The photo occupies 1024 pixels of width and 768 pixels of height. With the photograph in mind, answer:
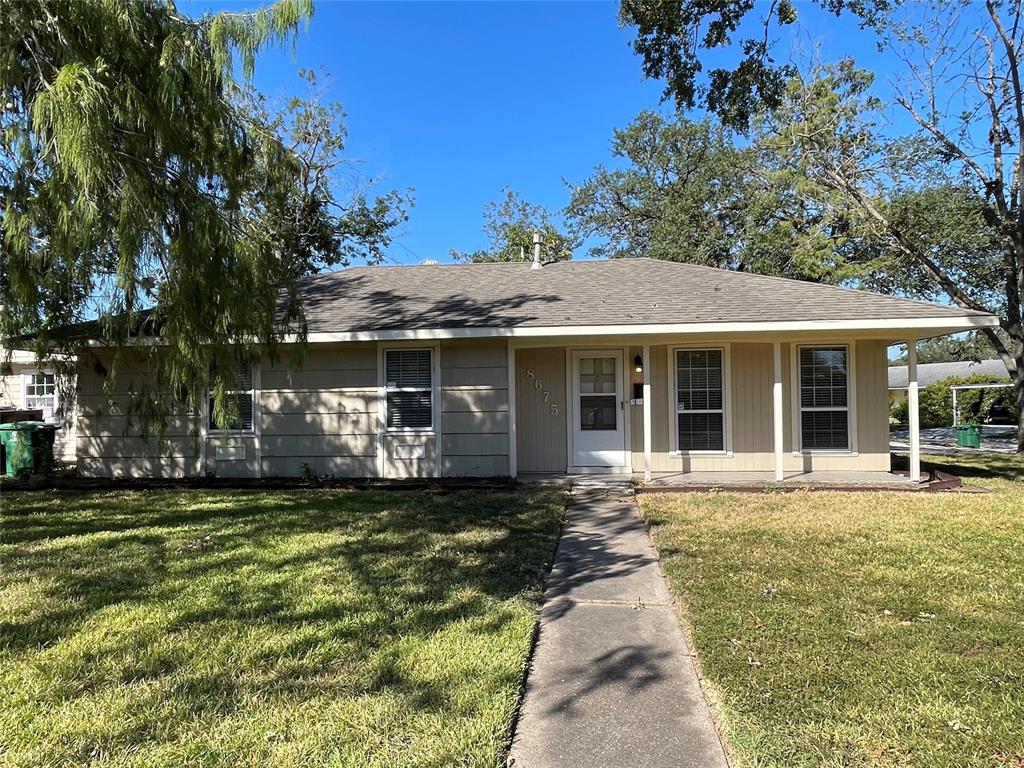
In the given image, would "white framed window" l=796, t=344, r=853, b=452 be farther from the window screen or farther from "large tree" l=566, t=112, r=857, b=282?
"large tree" l=566, t=112, r=857, b=282

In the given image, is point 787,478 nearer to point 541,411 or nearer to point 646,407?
point 646,407

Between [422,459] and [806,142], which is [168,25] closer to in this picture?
[422,459]

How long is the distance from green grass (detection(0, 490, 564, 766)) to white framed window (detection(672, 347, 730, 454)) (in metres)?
4.21

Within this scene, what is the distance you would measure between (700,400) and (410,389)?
14.9ft

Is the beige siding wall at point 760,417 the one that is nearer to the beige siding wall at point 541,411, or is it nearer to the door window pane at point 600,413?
the door window pane at point 600,413

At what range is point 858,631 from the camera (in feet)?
11.3

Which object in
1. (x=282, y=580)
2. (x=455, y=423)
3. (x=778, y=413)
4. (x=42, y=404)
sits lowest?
(x=282, y=580)

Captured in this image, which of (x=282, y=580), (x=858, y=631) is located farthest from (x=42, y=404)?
(x=858, y=631)

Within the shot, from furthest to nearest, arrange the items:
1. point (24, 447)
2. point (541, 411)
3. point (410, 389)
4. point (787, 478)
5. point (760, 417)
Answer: point (24, 447) → point (541, 411) → point (760, 417) → point (410, 389) → point (787, 478)

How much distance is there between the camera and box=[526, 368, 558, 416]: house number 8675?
387 inches

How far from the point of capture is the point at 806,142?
53.0ft

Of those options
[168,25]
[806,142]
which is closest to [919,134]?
[806,142]

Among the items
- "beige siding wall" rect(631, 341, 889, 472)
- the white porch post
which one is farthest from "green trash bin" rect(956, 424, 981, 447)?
the white porch post

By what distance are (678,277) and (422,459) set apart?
550cm
